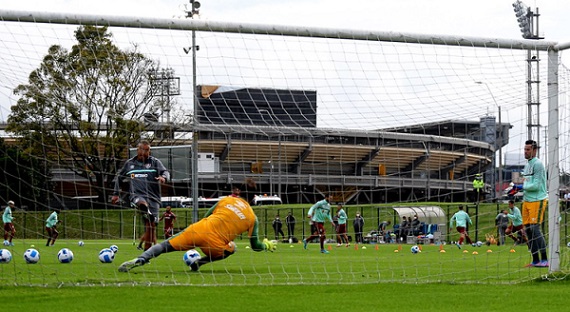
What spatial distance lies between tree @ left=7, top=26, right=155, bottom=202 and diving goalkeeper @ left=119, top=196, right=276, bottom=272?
1749 mm

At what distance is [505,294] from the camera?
9477mm

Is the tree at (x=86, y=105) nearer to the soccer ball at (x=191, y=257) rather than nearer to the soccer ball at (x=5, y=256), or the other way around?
the soccer ball at (x=191, y=257)

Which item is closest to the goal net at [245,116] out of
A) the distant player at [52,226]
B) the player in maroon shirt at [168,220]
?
the player in maroon shirt at [168,220]

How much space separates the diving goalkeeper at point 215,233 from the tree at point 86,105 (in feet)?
5.74

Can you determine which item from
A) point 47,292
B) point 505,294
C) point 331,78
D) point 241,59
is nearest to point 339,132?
point 331,78

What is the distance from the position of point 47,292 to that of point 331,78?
491cm

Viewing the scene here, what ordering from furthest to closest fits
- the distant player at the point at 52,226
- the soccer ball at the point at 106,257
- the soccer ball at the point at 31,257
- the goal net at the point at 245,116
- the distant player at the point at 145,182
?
the distant player at the point at 52,226 < the soccer ball at the point at 31,257 < the soccer ball at the point at 106,257 < the distant player at the point at 145,182 < the goal net at the point at 245,116

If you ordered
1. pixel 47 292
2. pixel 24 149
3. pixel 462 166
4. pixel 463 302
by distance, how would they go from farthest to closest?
pixel 462 166 < pixel 24 149 < pixel 47 292 < pixel 463 302

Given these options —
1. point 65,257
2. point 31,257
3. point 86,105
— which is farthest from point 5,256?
point 86,105

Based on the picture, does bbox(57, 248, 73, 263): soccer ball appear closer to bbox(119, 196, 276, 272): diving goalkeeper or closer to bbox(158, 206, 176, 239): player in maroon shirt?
bbox(158, 206, 176, 239): player in maroon shirt

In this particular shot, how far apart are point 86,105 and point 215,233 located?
97.0 inches

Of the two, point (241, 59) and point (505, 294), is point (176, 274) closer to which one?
point (241, 59)

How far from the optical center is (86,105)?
12.3m

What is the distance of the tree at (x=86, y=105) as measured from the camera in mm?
11938
